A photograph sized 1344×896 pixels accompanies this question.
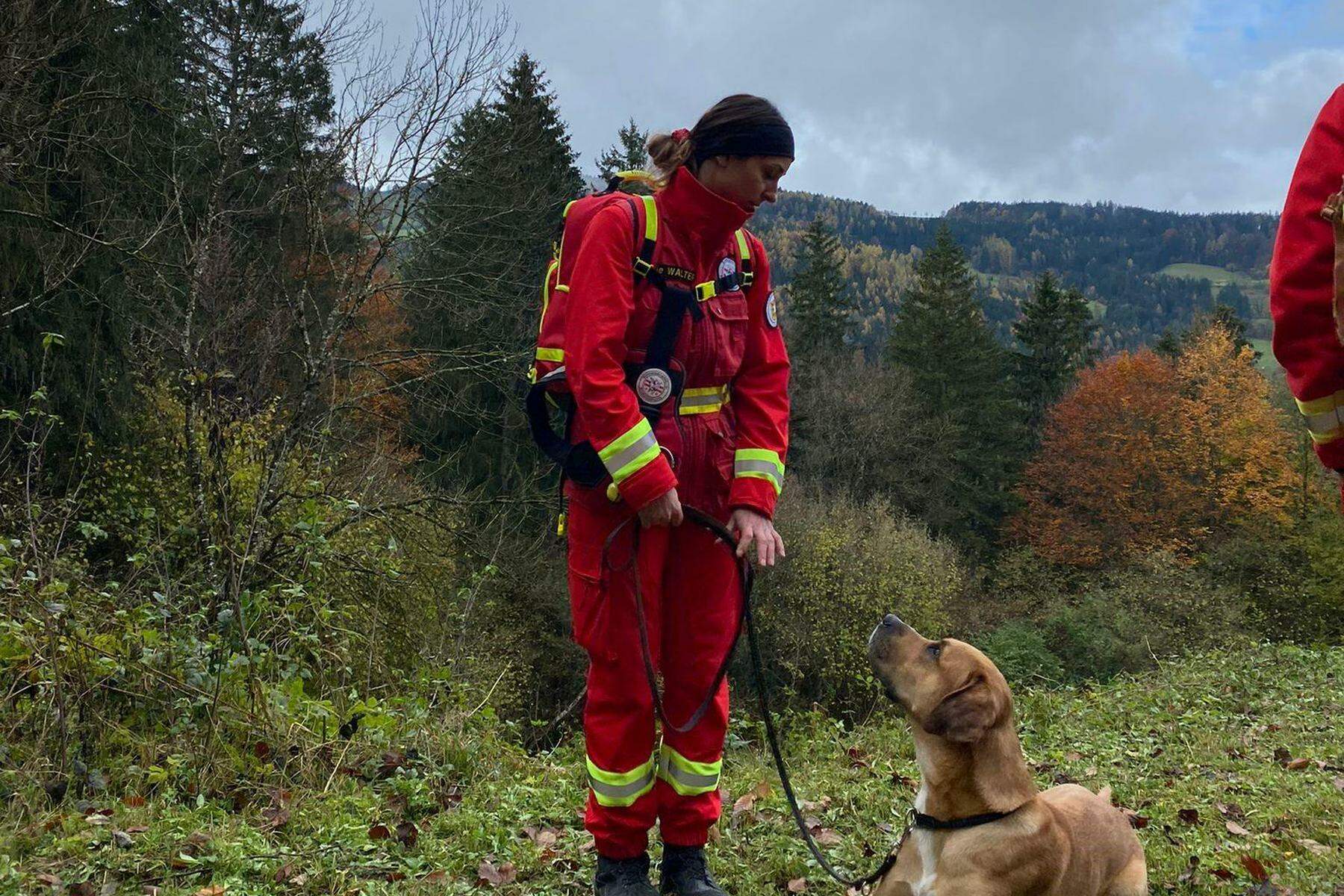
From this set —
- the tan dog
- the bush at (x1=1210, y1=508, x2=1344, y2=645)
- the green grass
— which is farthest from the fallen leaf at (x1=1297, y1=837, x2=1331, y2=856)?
the bush at (x1=1210, y1=508, x2=1344, y2=645)

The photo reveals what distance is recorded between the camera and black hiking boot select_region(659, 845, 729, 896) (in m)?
3.42

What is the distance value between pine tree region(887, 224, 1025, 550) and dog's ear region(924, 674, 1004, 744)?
33.9 metres

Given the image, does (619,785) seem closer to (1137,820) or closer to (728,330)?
(728,330)

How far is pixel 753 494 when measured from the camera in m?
3.38

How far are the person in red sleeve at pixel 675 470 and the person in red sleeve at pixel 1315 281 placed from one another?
1.46 m

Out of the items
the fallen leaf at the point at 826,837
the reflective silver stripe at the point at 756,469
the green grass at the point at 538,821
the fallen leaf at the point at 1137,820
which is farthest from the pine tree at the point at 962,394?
the reflective silver stripe at the point at 756,469

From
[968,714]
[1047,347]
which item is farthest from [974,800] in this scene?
[1047,347]

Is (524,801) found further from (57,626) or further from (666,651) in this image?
(57,626)

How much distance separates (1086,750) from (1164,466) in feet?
116

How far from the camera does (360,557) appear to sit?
10.9 metres

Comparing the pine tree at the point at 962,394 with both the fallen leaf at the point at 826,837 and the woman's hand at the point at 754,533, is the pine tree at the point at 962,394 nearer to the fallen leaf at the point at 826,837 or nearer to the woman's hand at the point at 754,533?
the fallen leaf at the point at 826,837

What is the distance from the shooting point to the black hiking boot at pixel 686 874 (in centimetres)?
342

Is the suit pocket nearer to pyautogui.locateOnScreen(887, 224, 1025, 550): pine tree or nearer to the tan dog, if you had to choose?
the tan dog

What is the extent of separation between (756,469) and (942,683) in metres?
0.89
